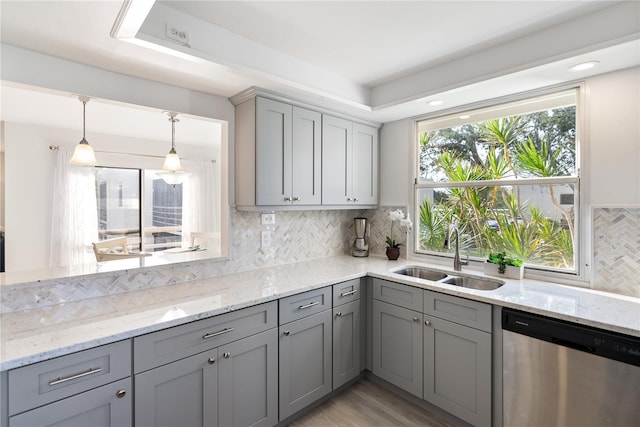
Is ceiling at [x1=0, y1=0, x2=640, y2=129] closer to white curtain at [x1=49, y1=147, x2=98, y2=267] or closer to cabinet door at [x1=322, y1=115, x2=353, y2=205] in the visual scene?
cabinet door at [x1=322, y1=115, x2=353, y2=205]

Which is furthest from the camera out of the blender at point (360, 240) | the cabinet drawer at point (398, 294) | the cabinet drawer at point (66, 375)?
the blender at point (360, 240)

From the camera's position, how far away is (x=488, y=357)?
1.86 m

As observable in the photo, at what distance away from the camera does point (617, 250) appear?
197 centimetres

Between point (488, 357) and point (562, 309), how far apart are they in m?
0.50

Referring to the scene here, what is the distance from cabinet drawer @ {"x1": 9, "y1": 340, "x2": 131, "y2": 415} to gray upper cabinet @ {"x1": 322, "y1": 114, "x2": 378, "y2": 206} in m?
1.80

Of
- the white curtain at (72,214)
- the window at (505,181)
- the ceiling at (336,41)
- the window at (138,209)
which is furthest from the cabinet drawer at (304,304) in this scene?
the window at (138,209)

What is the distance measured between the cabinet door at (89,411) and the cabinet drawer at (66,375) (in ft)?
0.08

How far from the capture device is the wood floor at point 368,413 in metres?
2.11

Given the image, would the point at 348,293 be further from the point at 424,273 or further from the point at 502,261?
the point at 502,261

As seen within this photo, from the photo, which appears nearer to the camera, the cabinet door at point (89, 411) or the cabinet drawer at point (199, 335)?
the cabinet door at point (89, 411)

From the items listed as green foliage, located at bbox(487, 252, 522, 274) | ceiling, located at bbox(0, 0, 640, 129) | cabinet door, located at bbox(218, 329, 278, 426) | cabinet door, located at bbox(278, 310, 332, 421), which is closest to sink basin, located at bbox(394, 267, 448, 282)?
green foliage, located at bbox(487, 252, 522, 274)

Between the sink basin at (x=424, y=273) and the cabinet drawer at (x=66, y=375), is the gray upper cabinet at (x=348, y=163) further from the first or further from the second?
the cabinet drawer at (x=66, y=375)

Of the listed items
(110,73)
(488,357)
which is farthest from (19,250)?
(488,357)

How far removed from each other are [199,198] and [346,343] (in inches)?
174
